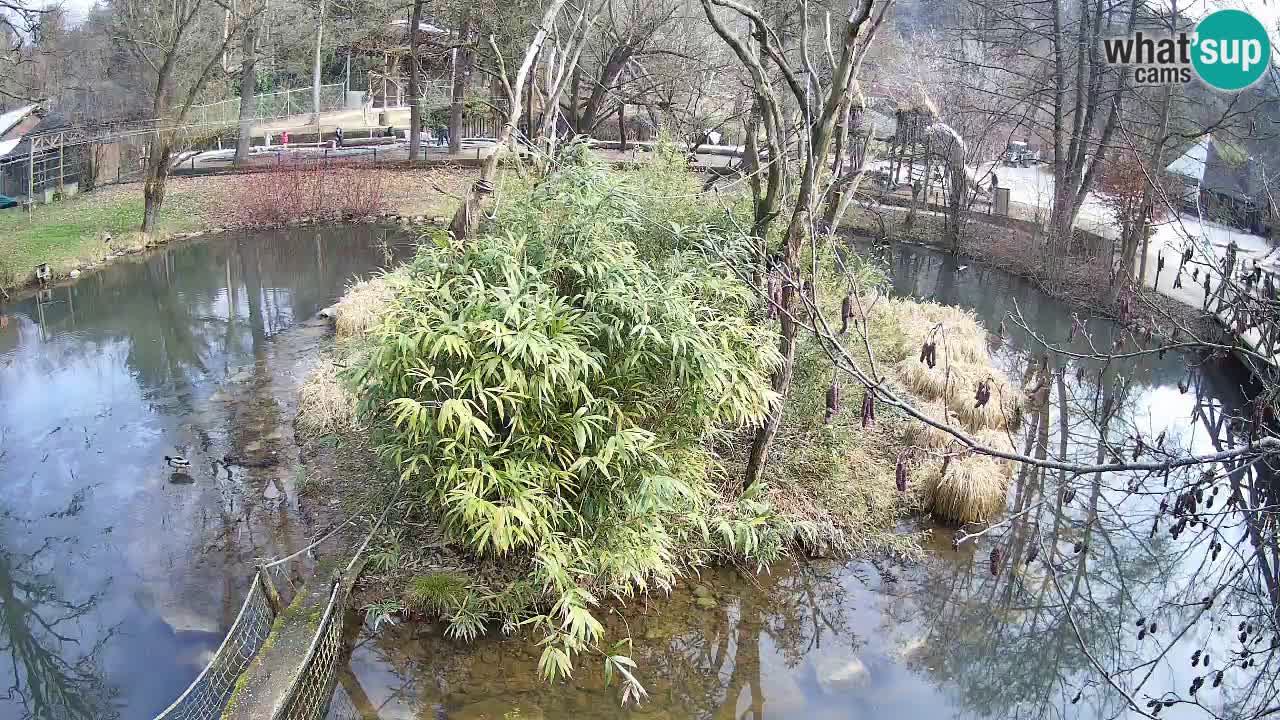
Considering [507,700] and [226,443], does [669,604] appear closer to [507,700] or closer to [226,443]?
[507,700]

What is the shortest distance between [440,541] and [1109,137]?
1199 cm

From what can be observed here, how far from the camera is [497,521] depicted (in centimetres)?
481

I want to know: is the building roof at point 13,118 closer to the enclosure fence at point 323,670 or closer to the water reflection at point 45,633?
the water reflection at point 45,633

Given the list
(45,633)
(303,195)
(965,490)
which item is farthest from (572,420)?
(303,195)

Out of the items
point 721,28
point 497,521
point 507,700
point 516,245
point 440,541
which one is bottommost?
point 507,700

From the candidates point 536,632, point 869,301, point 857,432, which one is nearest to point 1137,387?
point 869,301

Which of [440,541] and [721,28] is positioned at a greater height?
[721,28]

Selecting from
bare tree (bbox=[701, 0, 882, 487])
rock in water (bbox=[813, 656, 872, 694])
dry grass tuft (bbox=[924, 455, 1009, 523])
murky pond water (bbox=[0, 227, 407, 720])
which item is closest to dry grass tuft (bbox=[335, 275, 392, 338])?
murky pond water (bbox=[0, 227, 407, 720])

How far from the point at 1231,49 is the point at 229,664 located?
10.2 meters

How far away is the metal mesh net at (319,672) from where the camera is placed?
15.0ft

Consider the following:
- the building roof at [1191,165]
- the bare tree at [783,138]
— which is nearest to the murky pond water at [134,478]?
the bare tree at [783,138]

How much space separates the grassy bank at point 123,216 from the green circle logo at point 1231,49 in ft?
25.3

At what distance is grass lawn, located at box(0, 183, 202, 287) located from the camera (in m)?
13.1

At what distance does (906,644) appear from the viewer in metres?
5.77
